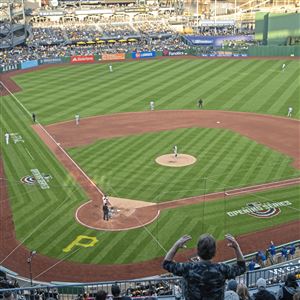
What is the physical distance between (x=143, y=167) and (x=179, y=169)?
2.46 meters

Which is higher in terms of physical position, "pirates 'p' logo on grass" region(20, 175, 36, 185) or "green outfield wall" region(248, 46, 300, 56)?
"green outfield wall" region(248, 46, 300, 56)

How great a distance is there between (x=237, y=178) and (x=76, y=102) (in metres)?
29.3

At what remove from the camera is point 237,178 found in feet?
99.9

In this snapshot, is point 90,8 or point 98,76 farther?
point 90,8

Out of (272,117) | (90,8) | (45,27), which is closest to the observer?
(272,117)

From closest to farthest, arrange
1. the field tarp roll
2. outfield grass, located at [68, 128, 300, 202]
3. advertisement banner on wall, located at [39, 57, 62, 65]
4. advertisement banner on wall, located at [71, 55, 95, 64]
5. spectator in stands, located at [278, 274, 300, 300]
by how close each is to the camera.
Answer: spectator in stands, located at [278, 274, 300, 300], outfield grass, located at [68, 128, 300, 202], advertisement banner on wall, located at [39, 57, 62, 65], advertisement banner on wall, located at [71, 55, 95, 64], the field tarp roll

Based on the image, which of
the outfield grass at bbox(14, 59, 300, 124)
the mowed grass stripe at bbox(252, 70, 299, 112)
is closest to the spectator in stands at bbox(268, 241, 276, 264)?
the outfield grass at bbox(14, 59, 300, 124)

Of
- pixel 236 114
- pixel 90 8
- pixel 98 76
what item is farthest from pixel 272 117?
pixel 90 8

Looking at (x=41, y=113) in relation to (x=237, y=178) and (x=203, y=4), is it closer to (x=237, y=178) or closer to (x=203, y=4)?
(x=237, y=178)

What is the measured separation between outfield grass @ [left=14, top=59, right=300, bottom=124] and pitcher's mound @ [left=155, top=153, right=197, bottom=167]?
52.7 ft

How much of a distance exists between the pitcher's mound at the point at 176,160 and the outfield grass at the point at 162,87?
1607cm

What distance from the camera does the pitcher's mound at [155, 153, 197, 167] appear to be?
33.4 metres

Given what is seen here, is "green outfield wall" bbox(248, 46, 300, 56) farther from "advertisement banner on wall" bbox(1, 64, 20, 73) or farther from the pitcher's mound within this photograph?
the pitcher's mound

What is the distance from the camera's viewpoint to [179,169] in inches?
1280
